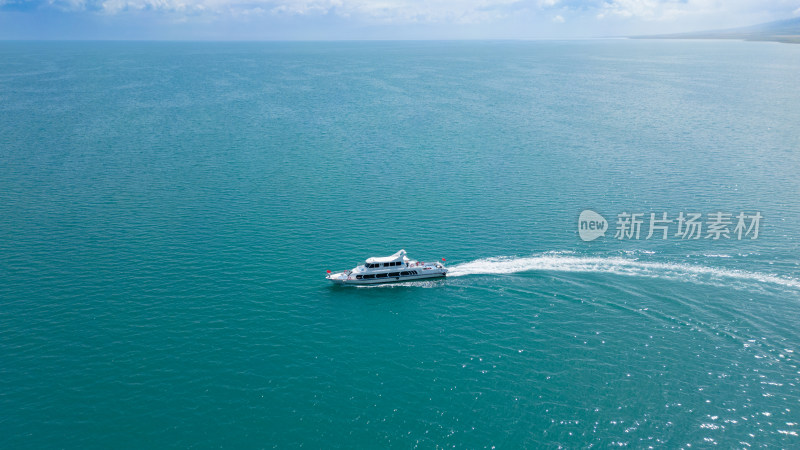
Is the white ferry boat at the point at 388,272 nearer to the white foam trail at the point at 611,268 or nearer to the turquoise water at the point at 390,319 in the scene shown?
the turquoise water at the point at 390,319

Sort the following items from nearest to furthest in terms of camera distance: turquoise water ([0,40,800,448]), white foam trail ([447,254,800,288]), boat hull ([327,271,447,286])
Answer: turquoise water ([0,40,800,448]) → white foam trail ([447,254,800,288]) → boat hull ([327,271,447,286])

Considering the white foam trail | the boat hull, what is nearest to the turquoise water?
the white foam trail

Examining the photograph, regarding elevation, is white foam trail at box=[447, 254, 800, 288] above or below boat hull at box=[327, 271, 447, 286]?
above

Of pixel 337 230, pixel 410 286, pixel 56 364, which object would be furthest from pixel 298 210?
pixel 56 364

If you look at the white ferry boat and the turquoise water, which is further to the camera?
the white ferry boat

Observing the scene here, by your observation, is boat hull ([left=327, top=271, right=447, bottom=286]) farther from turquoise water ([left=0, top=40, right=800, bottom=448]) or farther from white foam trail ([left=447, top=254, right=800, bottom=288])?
white foam trail ([left=447, top=254, right=800, bottom=288])

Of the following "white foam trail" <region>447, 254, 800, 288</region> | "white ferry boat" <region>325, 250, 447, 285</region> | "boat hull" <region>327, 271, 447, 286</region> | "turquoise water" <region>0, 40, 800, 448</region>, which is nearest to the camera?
"turquoise water" <region>0, 40, 800, 448</region>

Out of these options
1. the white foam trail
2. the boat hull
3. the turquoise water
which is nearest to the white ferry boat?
the boat hull

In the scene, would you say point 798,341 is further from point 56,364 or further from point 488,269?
point 56,364

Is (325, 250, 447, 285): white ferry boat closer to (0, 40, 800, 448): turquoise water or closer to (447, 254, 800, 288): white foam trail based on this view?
(0, 40, 800, 448): turquoise water
